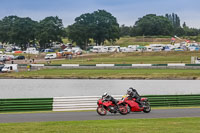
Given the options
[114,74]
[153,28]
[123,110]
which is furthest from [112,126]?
[153,28]

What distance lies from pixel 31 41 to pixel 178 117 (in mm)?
152447

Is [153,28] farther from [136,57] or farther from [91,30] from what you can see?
[136,57]

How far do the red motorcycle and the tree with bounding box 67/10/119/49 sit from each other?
126 meters

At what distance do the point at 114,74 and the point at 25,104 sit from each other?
46.0 metres

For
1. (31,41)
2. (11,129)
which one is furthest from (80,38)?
(11,129)

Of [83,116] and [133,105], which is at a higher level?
[133,105]

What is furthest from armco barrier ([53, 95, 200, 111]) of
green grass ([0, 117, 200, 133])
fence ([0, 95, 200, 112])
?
green grass ([0, 117, 200, 133])

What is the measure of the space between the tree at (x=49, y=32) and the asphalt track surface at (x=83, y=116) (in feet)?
412

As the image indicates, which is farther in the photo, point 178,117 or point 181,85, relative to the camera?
point 181,85

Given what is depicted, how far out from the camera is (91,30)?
6211 inches

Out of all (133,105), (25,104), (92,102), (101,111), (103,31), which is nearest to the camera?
(101,111)

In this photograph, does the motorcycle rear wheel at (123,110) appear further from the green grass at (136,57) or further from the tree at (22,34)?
the tree at (22,34)

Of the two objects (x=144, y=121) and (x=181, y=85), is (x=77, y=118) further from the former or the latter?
(x=181, y=85)

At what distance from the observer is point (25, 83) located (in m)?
71.6
